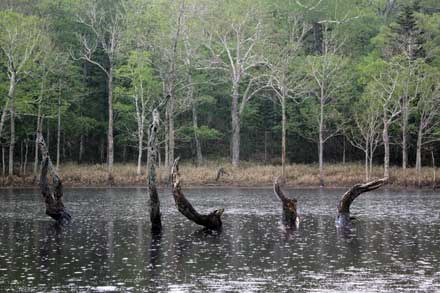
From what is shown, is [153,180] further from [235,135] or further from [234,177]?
[235,135]

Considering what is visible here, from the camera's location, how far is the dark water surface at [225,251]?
22.5 m

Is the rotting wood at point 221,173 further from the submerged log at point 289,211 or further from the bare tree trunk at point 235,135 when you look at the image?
the submerged log at point 289,211

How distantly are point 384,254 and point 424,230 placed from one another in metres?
7.75

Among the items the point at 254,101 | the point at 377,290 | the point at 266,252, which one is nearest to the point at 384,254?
the point at 266,252

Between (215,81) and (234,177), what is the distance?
16.6 meters

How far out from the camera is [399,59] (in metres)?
67.3

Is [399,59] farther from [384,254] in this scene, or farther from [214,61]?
[384,254]

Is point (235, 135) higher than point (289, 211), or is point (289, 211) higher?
point (235, 135)

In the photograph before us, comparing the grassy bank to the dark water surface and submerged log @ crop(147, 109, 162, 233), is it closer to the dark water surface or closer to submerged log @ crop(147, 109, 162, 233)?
the dark water surface

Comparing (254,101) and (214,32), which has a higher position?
(214,32)

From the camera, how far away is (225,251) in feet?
94.9

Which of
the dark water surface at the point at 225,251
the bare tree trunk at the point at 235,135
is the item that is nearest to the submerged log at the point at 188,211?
the dark water surface at the point at 225,251

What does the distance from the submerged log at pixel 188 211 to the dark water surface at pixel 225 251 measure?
62 cm

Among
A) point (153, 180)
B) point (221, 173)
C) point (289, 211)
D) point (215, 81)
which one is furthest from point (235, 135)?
point (153, 180)
